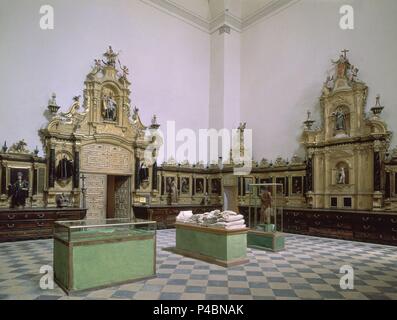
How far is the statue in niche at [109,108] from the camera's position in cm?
1227

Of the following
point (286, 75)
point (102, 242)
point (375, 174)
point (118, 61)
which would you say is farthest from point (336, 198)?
point (118, 61)

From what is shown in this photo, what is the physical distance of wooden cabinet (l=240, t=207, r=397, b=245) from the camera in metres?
9.44

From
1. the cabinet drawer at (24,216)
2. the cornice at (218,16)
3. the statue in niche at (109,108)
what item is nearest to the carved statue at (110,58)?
the statue in niche at (109,108)

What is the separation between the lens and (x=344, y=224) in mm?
10445

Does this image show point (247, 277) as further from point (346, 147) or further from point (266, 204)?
point (346, 147)

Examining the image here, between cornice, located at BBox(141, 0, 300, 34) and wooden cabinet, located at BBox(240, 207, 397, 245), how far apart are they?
9843 millimetres

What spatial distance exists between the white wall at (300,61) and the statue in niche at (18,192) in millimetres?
10169

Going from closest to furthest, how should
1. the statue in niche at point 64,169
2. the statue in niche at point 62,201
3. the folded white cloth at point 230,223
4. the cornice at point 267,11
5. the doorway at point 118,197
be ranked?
the folded white cloth at point 230,223 < the statue in niche at point 62,201 < the statue in niche at point 64,169 < the doorway at point 118,197 < the cornice at point 267,11

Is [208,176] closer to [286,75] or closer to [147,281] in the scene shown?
[286,75]

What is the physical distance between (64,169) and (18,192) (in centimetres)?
164

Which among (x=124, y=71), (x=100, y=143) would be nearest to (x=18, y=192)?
(x=100, y=143)

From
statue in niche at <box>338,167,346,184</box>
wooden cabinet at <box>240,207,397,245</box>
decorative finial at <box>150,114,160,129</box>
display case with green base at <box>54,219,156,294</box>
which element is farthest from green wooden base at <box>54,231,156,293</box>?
decorative finial at <box>150,114,160,129</box>

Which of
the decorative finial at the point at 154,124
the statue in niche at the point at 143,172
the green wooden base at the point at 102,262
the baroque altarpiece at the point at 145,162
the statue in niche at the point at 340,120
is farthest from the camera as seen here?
the decorative finial at the point at 154,124

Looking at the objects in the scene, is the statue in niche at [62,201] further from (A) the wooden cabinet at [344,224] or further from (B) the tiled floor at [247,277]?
(A) the wooden cabinet at [344,224]
